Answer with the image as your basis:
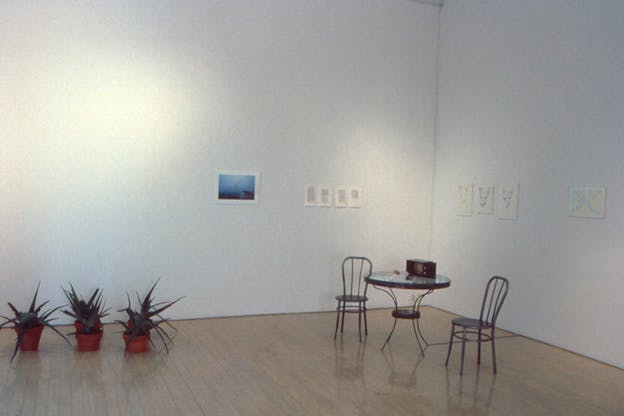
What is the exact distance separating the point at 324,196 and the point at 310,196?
0.21 m

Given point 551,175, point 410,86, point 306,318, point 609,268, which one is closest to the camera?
point 609,268

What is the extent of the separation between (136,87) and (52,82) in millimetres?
927

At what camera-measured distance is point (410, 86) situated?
27.0 feet

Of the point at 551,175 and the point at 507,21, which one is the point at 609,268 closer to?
the point at 551,175

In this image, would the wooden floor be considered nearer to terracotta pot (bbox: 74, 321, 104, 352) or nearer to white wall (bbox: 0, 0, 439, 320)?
terracotta pot (bbox: 74, 321, 104, 352)

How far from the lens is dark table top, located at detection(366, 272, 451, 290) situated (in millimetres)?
5660

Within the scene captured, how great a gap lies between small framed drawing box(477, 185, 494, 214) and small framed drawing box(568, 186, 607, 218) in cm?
120

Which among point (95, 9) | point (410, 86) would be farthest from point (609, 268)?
point (95, 9)

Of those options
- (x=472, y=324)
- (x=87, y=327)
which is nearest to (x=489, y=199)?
(x=472, y=324)

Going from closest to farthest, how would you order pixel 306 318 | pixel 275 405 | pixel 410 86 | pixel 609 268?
pixel 275 405
pixel 609 268
pixel 306 318
pixel 410 86

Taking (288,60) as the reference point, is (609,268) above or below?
below

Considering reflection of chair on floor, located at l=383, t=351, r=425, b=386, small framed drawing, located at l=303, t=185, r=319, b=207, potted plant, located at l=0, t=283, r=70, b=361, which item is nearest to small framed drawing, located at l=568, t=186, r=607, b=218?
reflection of chair on floor, located at l=383, t=351, r=425, b=386

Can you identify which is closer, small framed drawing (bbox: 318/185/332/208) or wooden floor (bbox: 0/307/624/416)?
wooden floor (bbox: 0/307/624/416)

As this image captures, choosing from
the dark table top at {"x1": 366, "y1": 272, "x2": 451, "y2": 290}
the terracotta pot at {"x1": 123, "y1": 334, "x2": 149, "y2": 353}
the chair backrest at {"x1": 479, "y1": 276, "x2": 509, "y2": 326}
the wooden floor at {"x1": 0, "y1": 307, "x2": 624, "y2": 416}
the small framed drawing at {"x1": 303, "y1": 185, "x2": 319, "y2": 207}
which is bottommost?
the wooden floor at {"x1": 0, "y1": 307, "x2": 624, "y2": 416}
